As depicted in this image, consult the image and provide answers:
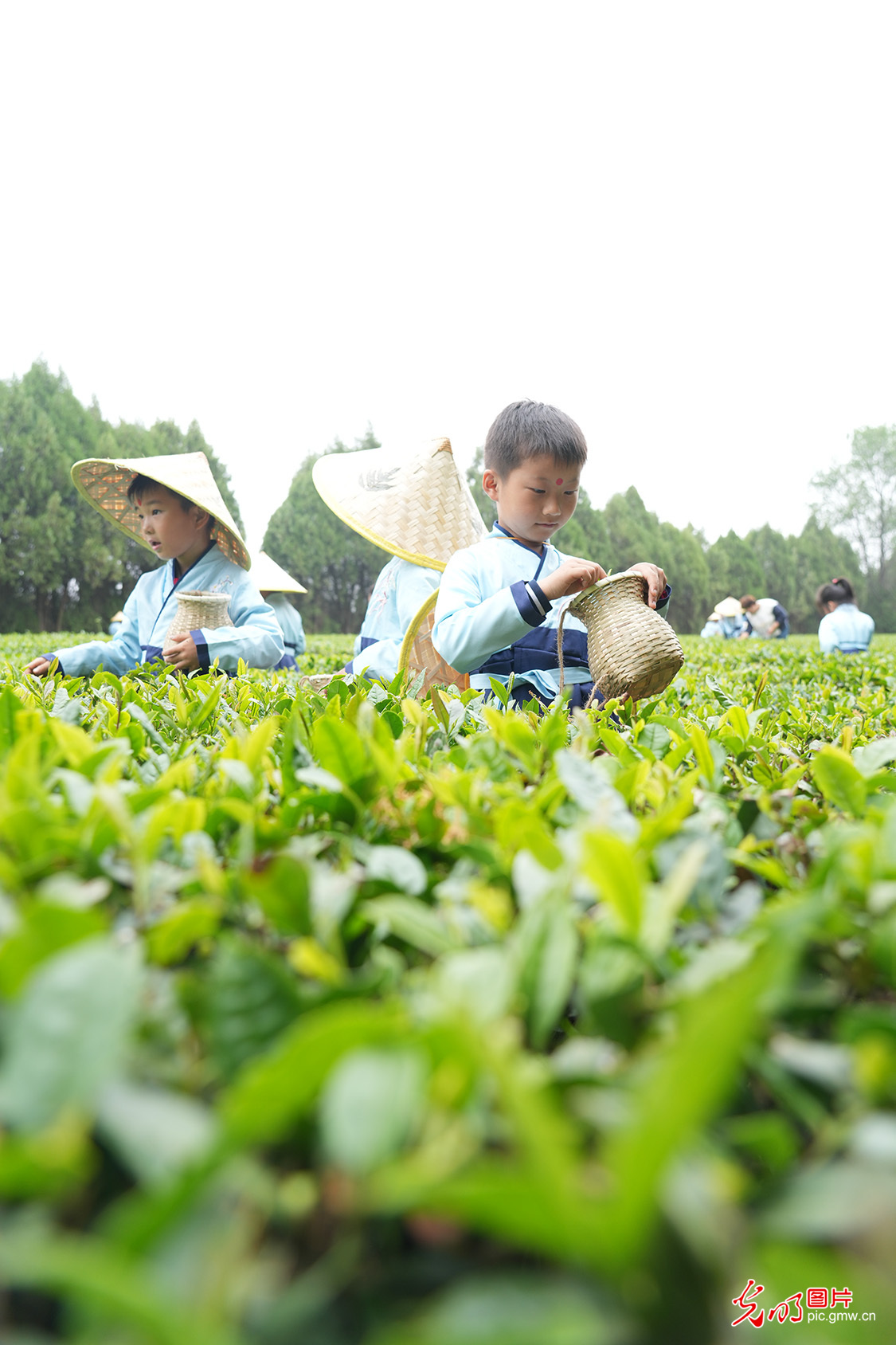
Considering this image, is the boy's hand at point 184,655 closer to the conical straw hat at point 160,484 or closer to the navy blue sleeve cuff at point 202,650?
the navy blue sleeve cuff at point 202,650

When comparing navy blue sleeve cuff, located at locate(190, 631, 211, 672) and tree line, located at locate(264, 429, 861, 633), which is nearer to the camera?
navy blue sleeve cuff, located at locate(190, 631, 211, 672)

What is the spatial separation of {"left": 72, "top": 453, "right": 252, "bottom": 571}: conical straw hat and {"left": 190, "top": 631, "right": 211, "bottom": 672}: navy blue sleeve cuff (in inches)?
31.8

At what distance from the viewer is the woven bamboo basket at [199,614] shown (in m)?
3.59

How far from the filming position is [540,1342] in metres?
0.31

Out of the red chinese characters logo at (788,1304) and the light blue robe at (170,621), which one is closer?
the red chinese characters logo at (788,1304)

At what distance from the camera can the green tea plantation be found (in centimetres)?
32

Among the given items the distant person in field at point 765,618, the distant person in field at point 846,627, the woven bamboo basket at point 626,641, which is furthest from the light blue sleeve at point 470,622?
the distant person in field at point 765,618

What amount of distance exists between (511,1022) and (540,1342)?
205 millimetres

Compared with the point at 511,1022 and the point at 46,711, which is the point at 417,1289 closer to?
the point at 511,1022

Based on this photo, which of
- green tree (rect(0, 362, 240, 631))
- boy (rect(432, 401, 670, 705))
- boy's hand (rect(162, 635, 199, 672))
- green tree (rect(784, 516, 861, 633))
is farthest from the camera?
green tree (rect(784, 516, 861, 633))

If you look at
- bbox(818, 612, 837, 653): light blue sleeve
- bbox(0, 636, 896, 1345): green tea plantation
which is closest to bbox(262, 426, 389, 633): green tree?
bbox(818, 612, 837, 653): light blue sleeve

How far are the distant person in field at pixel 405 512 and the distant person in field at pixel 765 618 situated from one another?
45.2ft

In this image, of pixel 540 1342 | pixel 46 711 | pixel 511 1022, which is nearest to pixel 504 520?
pixel 46 711

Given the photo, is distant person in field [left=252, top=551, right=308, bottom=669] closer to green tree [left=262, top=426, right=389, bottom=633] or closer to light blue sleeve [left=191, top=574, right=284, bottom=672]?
light blue sleeve [left=191, top=574, right=284, bottom=672]
